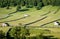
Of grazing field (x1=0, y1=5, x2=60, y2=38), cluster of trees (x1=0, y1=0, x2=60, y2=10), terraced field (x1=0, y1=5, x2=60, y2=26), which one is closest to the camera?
grazing field (x1=0, y1=5, x2=60, y2=38)

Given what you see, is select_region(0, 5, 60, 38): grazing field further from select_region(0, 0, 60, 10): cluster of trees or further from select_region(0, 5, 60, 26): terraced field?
select_region(0, 0, 60, 10): cluster of trees

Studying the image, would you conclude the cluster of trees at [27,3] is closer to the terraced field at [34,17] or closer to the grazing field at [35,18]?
the grazing field at [35,18]

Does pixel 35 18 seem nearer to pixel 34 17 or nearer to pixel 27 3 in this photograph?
pixel 34 17

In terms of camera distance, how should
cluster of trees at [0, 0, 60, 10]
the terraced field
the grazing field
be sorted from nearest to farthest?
the grazing field
the terraced field
cluster of trees at [0, 0, 60, 10]

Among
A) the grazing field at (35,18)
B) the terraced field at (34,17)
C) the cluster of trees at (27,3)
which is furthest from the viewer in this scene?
the cluster of trees at (27,3)

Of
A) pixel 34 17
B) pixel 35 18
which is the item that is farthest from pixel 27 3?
pixel 35 18

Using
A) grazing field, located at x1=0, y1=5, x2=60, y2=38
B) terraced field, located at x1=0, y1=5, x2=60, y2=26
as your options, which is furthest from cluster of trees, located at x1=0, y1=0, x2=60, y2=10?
terraced field, located at x1=0, y1=5, x2=60, y2=26

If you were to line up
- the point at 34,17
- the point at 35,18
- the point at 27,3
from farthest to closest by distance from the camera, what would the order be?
the point at 27,3, the point at 34,17, the point at 35,18

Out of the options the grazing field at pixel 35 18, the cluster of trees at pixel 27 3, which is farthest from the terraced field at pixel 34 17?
the cluster of trees at pixel 27 3

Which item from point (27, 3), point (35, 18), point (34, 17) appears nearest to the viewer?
point (35, 18)

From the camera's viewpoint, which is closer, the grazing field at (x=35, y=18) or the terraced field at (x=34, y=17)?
the grazing field at (x=35, y=18)

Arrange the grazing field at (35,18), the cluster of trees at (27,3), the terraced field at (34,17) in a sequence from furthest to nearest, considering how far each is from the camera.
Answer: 1. the cluster of trees at (27,3)
2. the terraced field at (34,17)
3. the grazing field at (35,18)

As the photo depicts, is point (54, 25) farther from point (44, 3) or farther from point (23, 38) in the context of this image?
point (44, 3)
